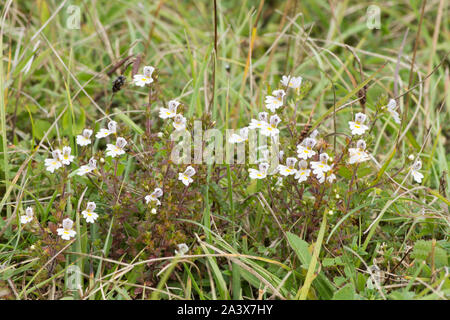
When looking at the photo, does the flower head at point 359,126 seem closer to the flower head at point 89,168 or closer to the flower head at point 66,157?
the flower head at point 89,168

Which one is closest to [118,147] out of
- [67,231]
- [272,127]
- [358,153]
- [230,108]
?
[67,231]

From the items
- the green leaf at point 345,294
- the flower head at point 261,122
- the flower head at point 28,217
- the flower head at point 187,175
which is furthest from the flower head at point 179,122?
the green leaf at point 345,294

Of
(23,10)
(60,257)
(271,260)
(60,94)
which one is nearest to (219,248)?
(271,260)

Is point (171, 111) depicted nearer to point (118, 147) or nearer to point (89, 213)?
point (118, 147)

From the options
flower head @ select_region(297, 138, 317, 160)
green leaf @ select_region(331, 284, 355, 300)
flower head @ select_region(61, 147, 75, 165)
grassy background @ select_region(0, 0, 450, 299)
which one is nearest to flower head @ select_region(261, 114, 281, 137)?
flower head @ select_region(297, 138, 317, 160)

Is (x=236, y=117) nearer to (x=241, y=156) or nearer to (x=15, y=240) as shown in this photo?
(x=241, y=156)
